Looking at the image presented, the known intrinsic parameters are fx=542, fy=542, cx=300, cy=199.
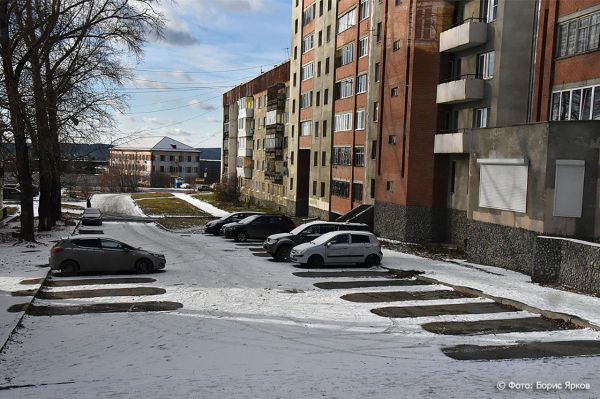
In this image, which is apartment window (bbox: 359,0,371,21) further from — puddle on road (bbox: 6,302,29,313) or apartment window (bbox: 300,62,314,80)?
puddle on road (bbox: 6,302,29,313)

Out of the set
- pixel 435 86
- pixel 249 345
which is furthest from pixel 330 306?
pixel 435 86

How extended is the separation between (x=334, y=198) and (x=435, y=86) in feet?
50.5

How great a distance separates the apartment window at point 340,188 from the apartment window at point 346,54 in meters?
9.58

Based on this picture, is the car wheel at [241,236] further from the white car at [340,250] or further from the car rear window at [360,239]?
the car rear window at [360,239]

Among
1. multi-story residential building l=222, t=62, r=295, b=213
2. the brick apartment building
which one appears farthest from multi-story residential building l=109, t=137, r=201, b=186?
the brick apartment building

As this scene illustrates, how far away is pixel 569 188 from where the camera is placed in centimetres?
1925

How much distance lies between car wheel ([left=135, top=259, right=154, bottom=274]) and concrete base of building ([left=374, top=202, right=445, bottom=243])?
1692cm

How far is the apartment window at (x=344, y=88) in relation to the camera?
42.1 metres

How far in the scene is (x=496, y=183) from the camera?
2275cm

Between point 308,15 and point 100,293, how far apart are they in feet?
141

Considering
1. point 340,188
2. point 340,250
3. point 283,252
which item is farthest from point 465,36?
point 340,188

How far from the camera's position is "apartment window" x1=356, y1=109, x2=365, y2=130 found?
39969 millimetres

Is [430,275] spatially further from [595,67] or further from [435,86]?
[435,86]

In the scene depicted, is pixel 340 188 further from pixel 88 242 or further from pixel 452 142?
pixel 88 242
